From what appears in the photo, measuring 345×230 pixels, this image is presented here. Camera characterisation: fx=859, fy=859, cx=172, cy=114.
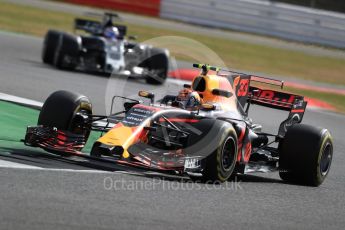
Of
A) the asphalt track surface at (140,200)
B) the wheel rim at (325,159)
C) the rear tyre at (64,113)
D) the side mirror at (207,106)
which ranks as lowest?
the asphalt track surface at (140,200)

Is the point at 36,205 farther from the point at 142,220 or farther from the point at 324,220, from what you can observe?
the point at 324,220

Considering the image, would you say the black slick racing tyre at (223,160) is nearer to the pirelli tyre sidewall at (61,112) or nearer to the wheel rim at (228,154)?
the wheel rim at (228,154)

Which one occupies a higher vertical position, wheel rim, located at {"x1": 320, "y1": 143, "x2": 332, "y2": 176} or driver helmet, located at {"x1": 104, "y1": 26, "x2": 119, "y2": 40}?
driver helmet, located at {"x1": 104, "y1": 26, "x2": 119, "y2": 40}

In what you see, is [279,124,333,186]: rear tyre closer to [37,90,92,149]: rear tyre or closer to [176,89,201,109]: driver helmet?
[176,89,201,109]: driver helmet

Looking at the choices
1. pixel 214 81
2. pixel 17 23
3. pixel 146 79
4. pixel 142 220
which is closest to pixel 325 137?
pixel 214 81

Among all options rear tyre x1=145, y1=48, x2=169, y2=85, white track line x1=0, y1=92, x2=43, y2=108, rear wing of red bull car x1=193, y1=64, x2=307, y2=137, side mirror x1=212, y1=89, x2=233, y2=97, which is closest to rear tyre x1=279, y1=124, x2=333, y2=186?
rear wing of red bull car x1=193, y1=64, x2=307, y2=137

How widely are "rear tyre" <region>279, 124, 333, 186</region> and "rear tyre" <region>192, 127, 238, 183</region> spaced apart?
3.52 feet

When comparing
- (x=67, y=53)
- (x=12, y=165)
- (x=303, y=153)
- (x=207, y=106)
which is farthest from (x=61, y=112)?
(x=67, y=53)

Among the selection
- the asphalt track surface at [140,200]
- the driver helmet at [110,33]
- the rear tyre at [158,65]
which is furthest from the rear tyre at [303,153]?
the driver helmet at [110,33]

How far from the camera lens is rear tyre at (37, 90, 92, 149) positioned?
9906 mm

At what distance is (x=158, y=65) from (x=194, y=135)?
12.2 meters

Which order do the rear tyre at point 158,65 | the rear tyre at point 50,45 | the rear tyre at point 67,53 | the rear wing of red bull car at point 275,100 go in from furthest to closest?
the rear tyre at point 158,65
the rear tyre at point 50,45
the rear tyre at point 67,53
the rear wing of red bull car at point 275,100

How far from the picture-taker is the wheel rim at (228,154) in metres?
9.52

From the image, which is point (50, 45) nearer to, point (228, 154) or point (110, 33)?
point (110, 33)
